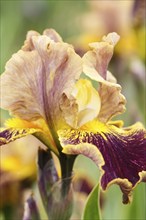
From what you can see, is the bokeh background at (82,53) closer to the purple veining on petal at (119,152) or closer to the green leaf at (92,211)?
the green leaf at (92,211)

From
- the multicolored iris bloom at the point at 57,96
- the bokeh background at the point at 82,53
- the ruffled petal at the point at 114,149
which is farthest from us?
the bokeh background at the point at 82,53

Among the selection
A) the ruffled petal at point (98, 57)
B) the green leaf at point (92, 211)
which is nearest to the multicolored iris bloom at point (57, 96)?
the ruffled petal at point (98, 57)

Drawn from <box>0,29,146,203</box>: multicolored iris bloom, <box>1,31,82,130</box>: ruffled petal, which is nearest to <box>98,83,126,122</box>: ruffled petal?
<box>0,29,146,203</box>: multicolored iris bloom

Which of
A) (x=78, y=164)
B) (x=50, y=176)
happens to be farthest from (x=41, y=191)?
(x=78, y=164)

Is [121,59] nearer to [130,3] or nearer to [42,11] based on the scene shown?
[130,3]

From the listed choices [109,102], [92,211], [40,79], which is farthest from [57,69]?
[92,211]

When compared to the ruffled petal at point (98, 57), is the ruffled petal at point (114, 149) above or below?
below
